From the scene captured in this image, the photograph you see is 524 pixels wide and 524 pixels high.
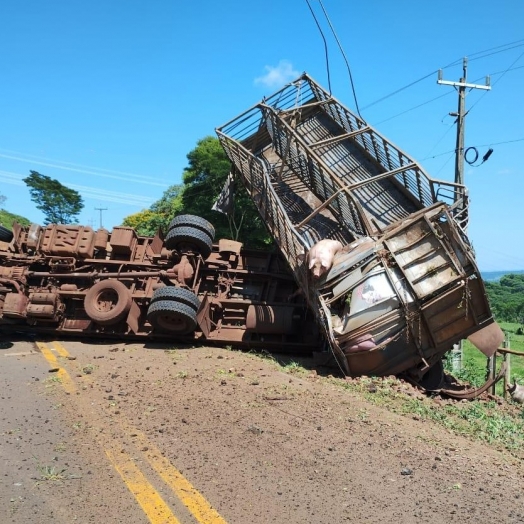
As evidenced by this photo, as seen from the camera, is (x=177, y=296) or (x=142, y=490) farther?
(x=177, y=296)

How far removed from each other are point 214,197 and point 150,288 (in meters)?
14.0

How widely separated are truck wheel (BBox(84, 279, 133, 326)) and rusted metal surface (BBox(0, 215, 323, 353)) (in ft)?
0.06

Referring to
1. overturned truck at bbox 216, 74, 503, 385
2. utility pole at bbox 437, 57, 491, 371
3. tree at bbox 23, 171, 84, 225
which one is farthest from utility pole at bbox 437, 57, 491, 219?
tree at bbox 23, 171, 84, 225

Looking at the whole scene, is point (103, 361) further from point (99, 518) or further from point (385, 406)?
point (99, 518)

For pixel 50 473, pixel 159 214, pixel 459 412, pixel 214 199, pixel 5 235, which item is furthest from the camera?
pixel 159 214

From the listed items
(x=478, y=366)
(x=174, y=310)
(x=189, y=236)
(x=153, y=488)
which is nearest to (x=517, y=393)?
(x=174, y=310)

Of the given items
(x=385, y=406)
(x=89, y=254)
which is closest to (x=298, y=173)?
(x=89, y=254)

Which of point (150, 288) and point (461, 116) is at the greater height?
point (461, 116)

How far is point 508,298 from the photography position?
6150 centimetres

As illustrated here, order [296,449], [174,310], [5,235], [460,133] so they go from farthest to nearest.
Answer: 1. [460,133]
2. [5,235]
3. [174,310]
4. [296,449]

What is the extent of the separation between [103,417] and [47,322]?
610cm

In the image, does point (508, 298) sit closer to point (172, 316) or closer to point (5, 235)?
point (172, 316)

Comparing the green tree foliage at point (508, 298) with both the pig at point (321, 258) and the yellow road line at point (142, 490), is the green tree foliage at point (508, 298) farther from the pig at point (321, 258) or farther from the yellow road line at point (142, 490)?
the yellow road line at point (142, 490)

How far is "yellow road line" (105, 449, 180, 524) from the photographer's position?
10.6 feet
